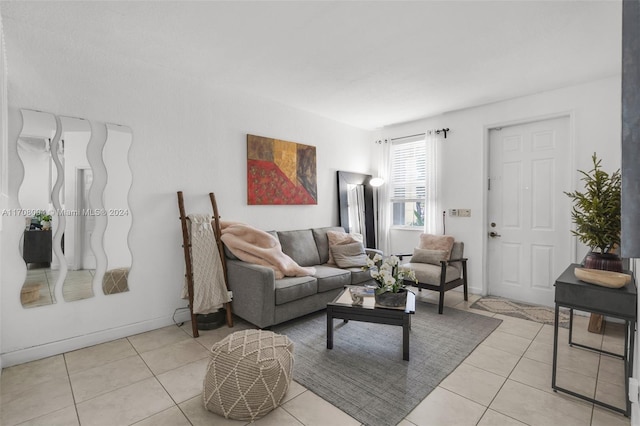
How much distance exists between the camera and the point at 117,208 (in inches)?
113

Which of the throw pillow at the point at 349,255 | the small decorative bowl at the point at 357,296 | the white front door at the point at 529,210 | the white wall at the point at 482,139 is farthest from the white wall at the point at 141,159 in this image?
the white front door at the point at 529,210

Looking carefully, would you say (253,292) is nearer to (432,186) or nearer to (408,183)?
(432,186)

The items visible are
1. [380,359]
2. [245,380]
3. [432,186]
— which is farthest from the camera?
[432,186]

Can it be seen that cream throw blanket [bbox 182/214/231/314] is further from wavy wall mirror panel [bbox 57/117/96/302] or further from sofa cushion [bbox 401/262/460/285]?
sofa cushion [bbox 401/262/460/285]

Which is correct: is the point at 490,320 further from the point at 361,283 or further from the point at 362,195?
the point at 362,195

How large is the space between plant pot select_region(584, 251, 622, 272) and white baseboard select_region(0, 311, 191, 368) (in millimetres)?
3766

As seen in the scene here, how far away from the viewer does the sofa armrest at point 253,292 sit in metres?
2.87

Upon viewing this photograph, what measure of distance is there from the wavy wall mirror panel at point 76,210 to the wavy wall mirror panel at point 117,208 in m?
0.13

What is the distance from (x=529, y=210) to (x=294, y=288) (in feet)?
10.5

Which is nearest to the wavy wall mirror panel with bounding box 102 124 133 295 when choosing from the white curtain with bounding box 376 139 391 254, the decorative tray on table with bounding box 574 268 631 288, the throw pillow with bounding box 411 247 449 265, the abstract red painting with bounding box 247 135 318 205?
the abstract red painting with bounding box 247 135 318 205

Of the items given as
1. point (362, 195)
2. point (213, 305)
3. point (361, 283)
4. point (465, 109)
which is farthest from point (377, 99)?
point (213, 305)

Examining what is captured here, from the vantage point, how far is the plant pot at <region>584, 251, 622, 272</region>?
2260mm

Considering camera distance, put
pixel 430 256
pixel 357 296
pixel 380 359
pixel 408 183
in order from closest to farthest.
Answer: pixel 380 359
pixel 357 296
pixel 430 256
pixel 408 183

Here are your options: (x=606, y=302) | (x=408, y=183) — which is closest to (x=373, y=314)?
(x=606, y=302)
